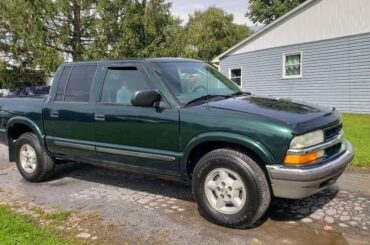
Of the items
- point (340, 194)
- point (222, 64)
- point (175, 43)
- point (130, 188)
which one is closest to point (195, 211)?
point (130, 188)

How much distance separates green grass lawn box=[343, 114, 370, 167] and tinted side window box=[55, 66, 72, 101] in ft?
15.8

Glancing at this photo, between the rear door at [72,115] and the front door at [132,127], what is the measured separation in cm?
22

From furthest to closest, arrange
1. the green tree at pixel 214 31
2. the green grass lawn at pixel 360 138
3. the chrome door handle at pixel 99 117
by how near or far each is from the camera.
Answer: the green tree at pixel 214 31 < the green grass lawn at pixel 360 138 < the chrome door handle at pixel 99 117

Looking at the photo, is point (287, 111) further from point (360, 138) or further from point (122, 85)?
point (360, 138)

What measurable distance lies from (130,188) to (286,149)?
2.73 metres

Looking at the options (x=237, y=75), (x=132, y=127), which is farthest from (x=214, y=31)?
(x=132, y=127)

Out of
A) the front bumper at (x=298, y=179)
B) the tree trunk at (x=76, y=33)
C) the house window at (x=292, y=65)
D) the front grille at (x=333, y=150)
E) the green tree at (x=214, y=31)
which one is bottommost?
the front bumper at (x=298, y=179)

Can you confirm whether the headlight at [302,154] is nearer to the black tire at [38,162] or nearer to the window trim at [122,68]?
the window trim at [122,68]

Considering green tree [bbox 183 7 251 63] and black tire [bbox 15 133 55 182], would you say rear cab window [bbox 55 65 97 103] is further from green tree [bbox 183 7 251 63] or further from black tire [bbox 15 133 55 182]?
green tree [bbox 183 7 251 63]

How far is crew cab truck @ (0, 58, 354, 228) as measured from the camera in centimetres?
A: 394

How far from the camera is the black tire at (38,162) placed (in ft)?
20.2

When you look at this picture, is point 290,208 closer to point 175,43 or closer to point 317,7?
point 317,7

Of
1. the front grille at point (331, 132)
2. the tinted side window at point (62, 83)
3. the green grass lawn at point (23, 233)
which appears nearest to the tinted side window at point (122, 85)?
the tinted side window at point (62, 83)

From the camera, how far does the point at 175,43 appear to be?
1883 cm
